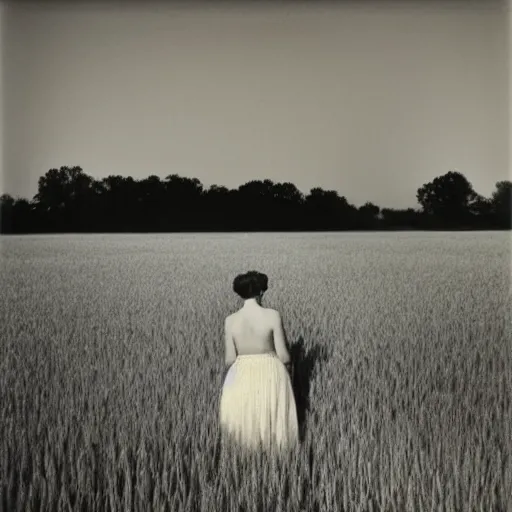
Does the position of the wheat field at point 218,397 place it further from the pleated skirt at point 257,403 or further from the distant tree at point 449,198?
the distant tree at point 449,198

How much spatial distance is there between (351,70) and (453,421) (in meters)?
2.39

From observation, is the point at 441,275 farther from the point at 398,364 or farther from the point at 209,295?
the point at 398,364

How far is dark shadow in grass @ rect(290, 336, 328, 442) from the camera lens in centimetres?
301

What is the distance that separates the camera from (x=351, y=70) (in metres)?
4.21

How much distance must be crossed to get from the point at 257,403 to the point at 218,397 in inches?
25.8

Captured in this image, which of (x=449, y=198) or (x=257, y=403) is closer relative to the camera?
(x=257, y=403)

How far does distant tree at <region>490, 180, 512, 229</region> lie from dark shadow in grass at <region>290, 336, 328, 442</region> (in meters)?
1.73

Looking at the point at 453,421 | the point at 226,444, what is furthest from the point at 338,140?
the point at 226,444

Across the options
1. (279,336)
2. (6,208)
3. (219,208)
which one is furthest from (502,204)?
(6,208)

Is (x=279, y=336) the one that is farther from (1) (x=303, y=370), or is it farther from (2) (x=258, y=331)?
(1) (x=303, y=370)

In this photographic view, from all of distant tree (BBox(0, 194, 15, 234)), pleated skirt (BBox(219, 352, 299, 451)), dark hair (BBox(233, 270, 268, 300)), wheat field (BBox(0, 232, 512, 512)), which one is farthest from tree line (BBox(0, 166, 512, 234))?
pleated skirt (BBox(219, 352, 299, 451))

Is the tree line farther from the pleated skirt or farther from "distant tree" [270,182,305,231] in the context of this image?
the pleated skirt

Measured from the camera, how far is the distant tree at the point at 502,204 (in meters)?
4.50

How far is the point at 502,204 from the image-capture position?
4.87 metres
